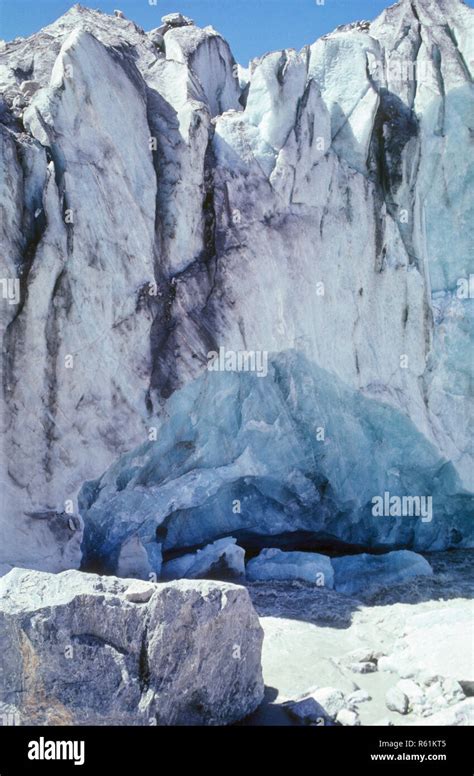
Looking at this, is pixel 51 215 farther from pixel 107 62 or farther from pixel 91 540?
pixel 91 540

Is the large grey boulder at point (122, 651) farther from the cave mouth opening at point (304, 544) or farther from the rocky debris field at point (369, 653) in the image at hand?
the cave mouth opening at point (304, 544)

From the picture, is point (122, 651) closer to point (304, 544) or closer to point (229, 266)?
point (229, 266)

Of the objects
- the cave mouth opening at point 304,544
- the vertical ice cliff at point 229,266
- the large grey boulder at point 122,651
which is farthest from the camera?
the cave mouth opening at point 304,544

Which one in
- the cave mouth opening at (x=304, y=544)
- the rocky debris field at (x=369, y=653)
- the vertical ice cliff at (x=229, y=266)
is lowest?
the rocky debris field at (x=369, y=653)

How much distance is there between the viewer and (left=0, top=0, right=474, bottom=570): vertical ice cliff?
1216 cm

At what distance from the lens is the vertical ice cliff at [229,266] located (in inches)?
479

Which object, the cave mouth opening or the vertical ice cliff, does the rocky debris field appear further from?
the vertical ice cliff

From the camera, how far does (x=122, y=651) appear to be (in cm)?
802

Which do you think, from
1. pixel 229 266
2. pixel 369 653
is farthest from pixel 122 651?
pixel 229 266

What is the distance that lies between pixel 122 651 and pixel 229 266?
24.1 ft

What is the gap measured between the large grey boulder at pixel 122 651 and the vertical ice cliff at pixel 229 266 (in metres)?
4.21

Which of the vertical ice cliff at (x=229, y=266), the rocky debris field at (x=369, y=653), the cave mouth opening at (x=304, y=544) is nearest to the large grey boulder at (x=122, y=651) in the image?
the rocky debris field at (x=369, y=653)

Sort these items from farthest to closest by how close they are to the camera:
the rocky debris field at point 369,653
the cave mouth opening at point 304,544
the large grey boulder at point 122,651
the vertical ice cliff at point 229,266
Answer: the cave mouth opening at point 304,544 < the vertical ice cliff at point 229,266 < the rocky debris field at point 369,653 < the large grey boulder at point 122,651
